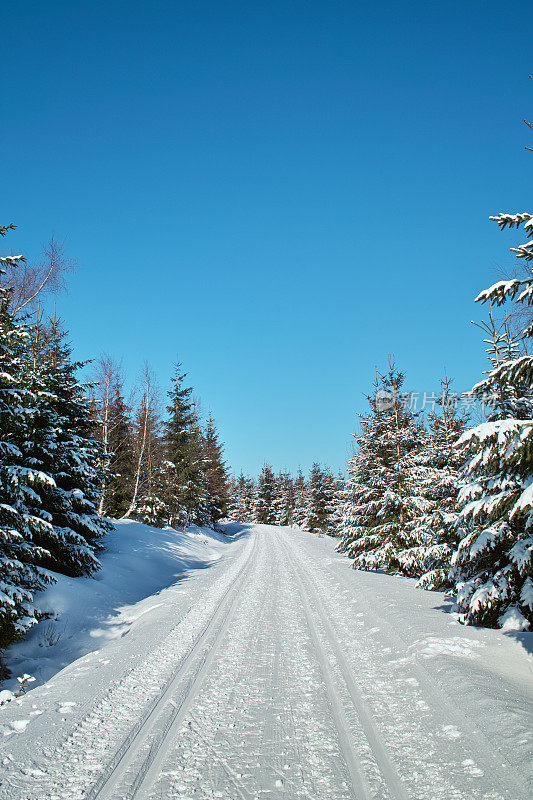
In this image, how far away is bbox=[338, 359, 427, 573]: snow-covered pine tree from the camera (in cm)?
1504

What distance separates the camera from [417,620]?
25.1ft

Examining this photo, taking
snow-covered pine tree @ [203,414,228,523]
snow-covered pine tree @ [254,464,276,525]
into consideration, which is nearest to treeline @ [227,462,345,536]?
snow-covered pine tree @ [254,464,276,525]

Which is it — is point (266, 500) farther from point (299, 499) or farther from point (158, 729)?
point (158, 729)

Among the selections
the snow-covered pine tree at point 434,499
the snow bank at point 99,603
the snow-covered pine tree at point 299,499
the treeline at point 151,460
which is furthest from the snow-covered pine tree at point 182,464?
the snow-covered pine tree at point 299,499

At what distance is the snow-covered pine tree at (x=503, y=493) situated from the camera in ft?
15.3

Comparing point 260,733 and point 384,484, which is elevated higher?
point 384,484

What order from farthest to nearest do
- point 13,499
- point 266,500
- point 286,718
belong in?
point 266,500
point 13,499
point 286,718

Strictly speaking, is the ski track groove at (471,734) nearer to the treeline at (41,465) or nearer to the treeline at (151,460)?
the treeline at (41,465)

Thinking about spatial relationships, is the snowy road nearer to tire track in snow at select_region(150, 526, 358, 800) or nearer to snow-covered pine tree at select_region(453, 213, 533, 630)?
tire track in snow at select_region(150, 526, 358, 800)

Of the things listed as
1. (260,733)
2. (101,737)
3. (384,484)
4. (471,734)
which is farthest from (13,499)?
(384,484)

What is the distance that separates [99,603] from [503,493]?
963cm

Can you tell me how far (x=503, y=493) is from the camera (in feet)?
19.3

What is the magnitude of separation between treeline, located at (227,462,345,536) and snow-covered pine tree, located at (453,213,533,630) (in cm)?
3365

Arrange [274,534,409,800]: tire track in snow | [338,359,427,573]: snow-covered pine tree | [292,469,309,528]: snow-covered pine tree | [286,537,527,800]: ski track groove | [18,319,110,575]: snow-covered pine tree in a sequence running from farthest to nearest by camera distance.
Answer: [292,469,309,528]: snow-covered pine tree < [338,359,427,573]: snow-covered pine tree < [18,319,110,575]: snow-covered pine tree < [274,534,409,800]: tire track in snow < [286,537,527,800]: ski track groove
